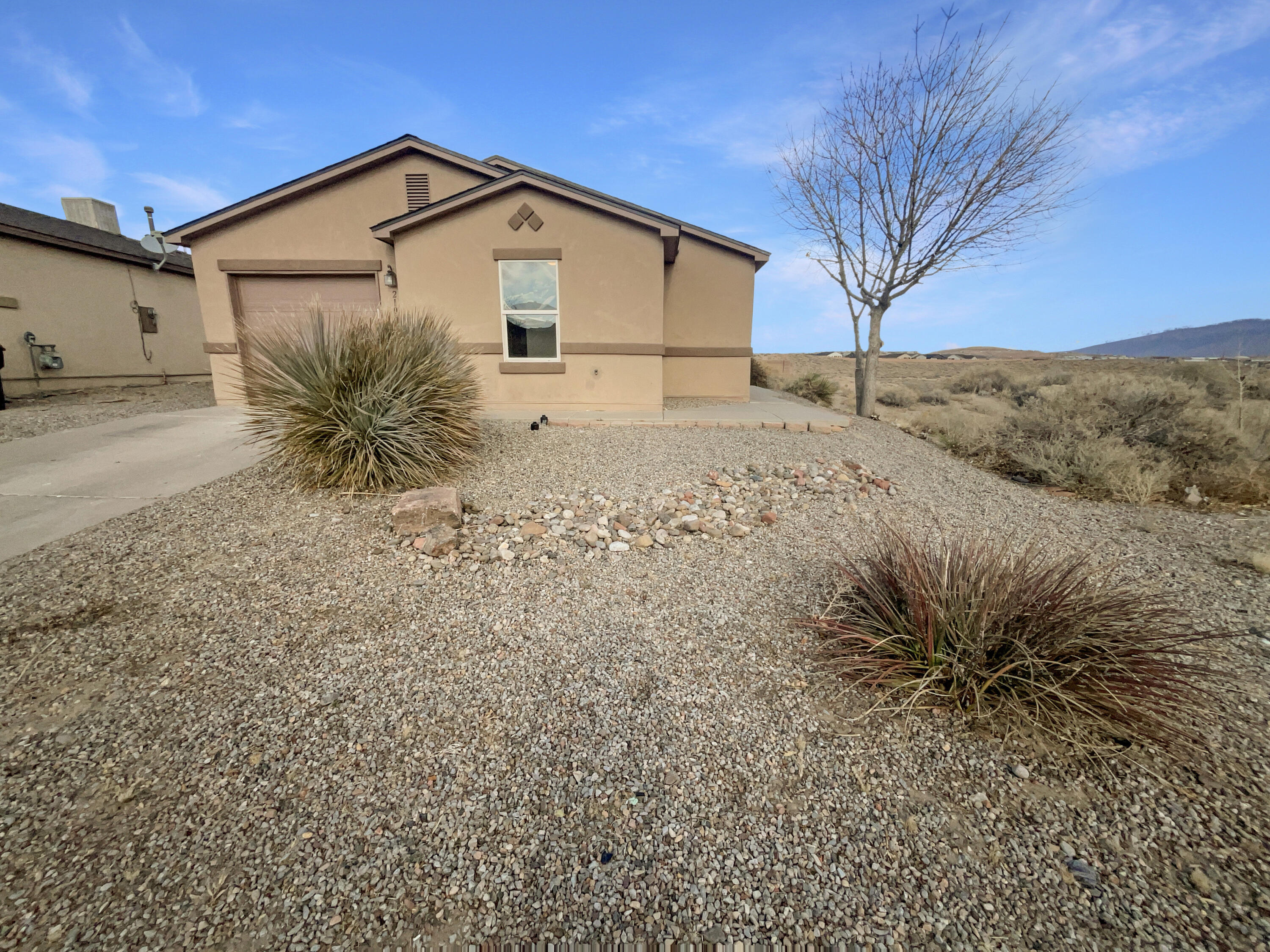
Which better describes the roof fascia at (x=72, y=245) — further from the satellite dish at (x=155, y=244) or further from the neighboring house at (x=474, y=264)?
the neighboring house at (x=474, y=264)

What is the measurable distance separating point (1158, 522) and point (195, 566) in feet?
27.0

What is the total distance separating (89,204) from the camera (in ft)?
51.2

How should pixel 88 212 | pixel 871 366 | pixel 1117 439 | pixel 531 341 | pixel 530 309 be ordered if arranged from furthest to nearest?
pixel 88 212 → pixel 871 366 → pixel 531 341 → pixel 530 309 → pixel 1117 439

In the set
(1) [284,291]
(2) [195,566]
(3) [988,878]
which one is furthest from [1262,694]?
(1) [284,291]

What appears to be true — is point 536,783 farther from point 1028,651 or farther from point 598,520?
point 598,520

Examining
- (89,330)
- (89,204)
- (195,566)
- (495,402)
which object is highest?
(89,204)

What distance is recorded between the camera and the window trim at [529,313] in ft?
30.4

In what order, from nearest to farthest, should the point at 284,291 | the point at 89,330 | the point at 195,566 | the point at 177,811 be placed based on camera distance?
the point at 177,811 → the point at 195,566 → the point at 284,291 → the point at 89,330

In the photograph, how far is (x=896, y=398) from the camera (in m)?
18.2

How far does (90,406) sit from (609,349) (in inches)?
375

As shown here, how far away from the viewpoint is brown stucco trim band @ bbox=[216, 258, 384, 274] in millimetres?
10305

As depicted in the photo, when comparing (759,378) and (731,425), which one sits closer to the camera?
(731,425)

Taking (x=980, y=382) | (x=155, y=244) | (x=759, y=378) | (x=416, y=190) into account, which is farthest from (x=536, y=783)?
(x=980, y=382)

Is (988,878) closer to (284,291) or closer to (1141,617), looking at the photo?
(1141,617)
